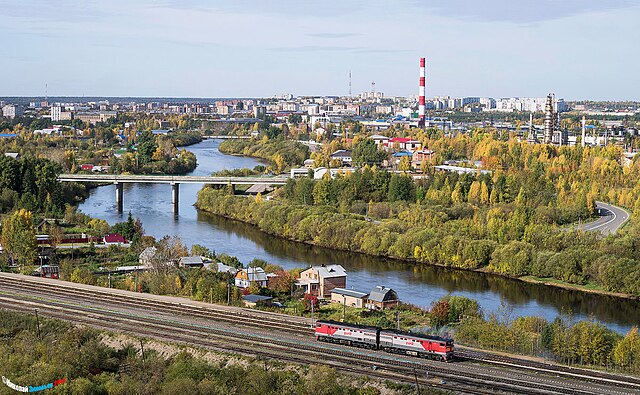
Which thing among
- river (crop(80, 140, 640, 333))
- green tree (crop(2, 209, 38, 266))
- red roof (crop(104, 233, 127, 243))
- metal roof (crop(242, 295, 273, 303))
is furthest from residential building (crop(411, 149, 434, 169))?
metal roof (crop(242, 295, 273, 303))

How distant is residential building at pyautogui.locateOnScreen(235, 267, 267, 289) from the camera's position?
9484 millimetres

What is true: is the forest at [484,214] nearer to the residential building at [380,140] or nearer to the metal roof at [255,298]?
the metal roof at [255,298]

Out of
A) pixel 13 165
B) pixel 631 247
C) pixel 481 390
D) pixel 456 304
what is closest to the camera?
pixel 481 390

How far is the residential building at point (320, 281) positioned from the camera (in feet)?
32.2

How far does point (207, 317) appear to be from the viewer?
823 cm

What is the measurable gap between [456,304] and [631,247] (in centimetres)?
424

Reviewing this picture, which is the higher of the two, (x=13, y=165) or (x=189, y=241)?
(x=13, y=165)

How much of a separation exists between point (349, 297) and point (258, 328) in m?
1.64

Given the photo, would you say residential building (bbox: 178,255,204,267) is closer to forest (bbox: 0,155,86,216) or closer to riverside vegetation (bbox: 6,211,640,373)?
riverside vegetation (bbox: 6,211,640,373)

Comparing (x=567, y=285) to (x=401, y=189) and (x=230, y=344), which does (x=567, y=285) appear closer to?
(x=230, y=344)

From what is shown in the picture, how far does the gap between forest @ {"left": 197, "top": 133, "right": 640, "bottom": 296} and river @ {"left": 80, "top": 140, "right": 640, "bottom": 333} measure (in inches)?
11.1

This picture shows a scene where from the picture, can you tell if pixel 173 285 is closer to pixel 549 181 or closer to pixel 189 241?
pixel 189 241

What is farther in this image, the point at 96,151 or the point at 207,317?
the point at 96,151

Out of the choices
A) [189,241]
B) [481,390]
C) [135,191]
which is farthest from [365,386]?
[135,191]
